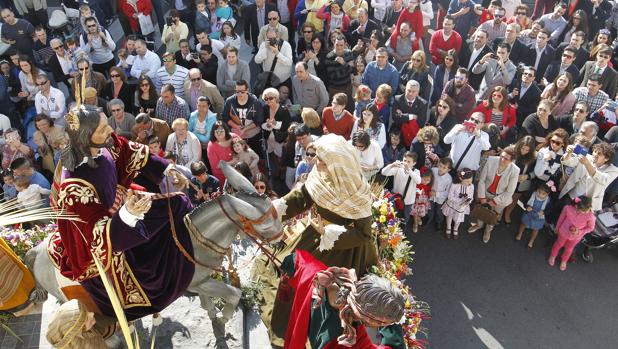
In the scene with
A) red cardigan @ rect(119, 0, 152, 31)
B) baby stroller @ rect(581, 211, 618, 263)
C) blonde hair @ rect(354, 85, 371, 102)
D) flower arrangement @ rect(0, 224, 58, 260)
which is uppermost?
red cardigan @ rect(119, 0, 152, 31)

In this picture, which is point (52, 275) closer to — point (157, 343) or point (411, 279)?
point (157, 343)

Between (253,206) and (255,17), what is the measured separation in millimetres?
7452

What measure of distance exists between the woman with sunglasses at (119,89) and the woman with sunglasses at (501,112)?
5.08 meters

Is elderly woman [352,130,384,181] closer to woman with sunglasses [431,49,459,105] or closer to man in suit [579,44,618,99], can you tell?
woman with sunglasses [431,49,459,105]

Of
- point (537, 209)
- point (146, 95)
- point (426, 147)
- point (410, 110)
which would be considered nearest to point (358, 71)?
point (410, 110)

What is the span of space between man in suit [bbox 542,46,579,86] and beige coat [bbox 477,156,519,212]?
251 cm

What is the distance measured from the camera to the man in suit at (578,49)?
28.6ft

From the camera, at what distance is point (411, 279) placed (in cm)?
668

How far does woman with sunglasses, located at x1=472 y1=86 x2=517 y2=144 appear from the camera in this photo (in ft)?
24.7

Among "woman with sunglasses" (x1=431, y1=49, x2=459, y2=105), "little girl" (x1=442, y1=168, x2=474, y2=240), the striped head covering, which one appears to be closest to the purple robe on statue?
the striped head covering

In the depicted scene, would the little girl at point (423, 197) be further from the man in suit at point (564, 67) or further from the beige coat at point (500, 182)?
the man in suit at point (564, 67)

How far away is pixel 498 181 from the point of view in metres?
6.97

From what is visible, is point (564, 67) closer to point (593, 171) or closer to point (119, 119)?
point (593, 171)

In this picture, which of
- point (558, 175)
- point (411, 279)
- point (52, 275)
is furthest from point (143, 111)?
point (558, 175)
